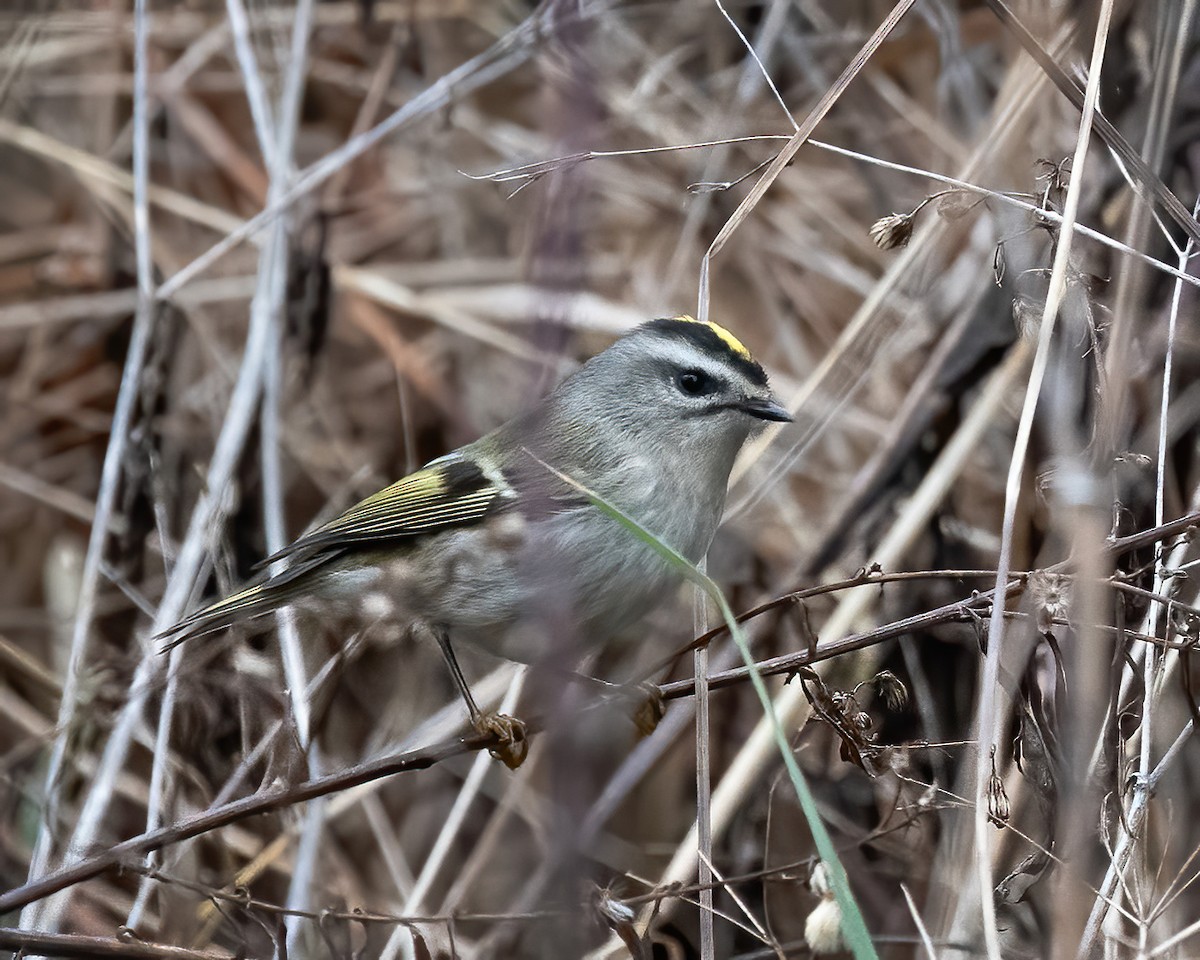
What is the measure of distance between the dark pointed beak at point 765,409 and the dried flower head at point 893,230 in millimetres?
532

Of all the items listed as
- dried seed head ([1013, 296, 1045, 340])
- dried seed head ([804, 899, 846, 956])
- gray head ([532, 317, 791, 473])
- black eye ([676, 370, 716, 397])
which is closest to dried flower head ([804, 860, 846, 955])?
dried seed head ([804, 899, 846, 956])

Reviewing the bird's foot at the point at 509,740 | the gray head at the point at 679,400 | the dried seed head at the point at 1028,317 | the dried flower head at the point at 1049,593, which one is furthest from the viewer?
the gray head at the point at 679,400

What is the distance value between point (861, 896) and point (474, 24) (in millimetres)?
2899

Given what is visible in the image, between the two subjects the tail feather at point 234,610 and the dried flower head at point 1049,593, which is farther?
the tail feather at point 234,610

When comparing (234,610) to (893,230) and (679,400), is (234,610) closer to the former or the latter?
(679,400)

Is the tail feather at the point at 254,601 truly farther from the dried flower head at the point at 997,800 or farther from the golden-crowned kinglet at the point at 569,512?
the dried flower head at the point at 997,800

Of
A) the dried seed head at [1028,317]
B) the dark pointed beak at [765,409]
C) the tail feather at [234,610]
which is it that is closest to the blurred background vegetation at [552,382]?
the dried seed head at [1028,317]

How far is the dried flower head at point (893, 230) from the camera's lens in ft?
5.58

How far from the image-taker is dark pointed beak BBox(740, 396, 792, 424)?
2.25m

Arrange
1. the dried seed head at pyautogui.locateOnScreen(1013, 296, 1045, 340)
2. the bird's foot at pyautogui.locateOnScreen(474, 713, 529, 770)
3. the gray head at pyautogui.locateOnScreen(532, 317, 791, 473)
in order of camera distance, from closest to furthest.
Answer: the dried seed head at pyautogui.locateOnScreen(1013, 296, 1045, 340) < the bird's foot at pyautogui.locateOnScreen(474, 713, 529, 770) < the gray head at pyautogui.locateOnScreen(532, 317, 791, 473)

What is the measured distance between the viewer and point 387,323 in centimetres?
411

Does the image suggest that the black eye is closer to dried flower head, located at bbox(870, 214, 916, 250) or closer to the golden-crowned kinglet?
the golden-crowned kinglet

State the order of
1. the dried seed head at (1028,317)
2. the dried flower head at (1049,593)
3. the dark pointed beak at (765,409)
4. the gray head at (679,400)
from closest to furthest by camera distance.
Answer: the dried flower head at (1049,593) < the dried seed head at (1028,317) < the dark pointed beak at (765,409) < the gray head at (679,400)

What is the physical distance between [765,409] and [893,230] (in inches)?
24.6
